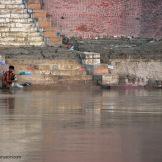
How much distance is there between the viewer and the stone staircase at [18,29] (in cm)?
3675

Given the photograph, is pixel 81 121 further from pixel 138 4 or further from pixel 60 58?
pixel 138 4

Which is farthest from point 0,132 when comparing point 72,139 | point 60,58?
point 60,58

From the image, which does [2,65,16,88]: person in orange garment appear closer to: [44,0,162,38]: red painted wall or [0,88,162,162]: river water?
[0,88,162,162]: river water

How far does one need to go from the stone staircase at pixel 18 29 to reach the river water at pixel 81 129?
12948 mm

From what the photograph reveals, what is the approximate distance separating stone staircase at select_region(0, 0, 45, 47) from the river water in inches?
510

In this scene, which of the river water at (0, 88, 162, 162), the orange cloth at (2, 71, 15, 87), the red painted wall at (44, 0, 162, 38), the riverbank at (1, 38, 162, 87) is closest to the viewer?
the river water at (0, 88, 162, 162)

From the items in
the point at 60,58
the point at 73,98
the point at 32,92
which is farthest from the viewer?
the point at 60,58

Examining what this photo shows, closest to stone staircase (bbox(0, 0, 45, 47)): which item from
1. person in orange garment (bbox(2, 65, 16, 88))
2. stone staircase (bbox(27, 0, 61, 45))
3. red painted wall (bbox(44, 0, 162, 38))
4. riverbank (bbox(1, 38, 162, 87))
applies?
stone staircase (bbox(27, 0, 61, 45))

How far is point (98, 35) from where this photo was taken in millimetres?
42812

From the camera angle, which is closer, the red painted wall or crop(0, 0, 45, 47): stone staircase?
crop(0, 0, 45, 47): stone staircase

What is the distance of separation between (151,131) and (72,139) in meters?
1.57

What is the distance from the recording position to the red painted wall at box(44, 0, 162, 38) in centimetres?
4325

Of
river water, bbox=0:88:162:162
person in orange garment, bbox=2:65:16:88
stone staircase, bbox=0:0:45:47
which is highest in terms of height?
stone staircase, bbox=0:0:45:47

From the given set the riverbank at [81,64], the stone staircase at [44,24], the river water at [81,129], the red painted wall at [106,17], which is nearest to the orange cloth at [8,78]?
the riverbank at [81,64]
